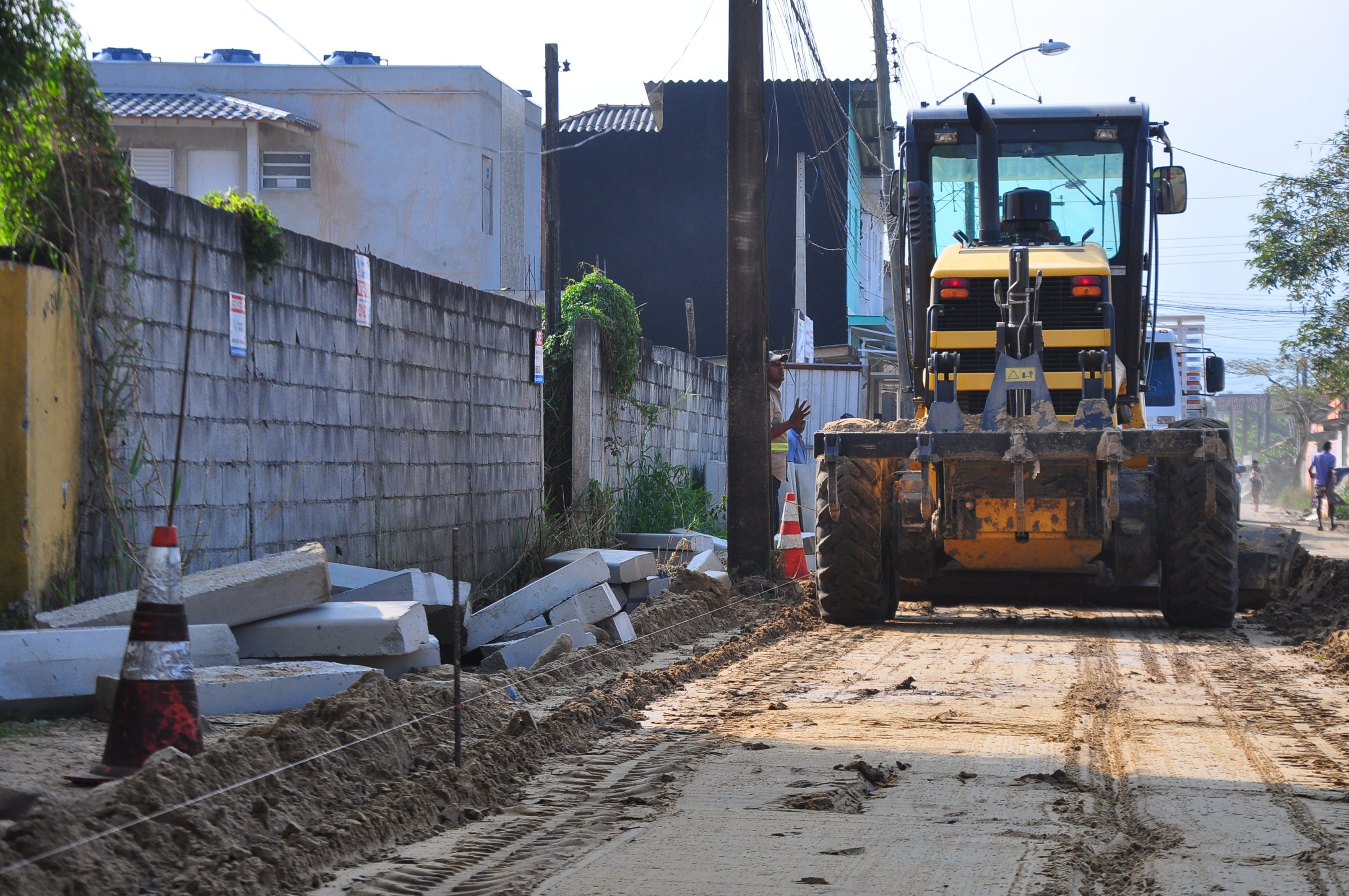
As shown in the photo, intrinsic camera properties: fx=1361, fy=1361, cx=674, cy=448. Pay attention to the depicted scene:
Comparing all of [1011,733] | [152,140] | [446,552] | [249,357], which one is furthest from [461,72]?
[1011,733]

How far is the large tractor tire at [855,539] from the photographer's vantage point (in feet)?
33.1

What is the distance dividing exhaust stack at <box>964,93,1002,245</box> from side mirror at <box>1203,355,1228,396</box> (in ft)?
12.2

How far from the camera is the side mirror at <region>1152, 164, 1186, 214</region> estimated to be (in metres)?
10.7

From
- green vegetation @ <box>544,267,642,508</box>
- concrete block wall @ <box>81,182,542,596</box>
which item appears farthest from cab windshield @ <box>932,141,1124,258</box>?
green vegetation @ <box>544,267,642,508</box>

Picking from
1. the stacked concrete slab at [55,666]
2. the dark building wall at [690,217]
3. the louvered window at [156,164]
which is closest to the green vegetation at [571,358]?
the stacked concrete slab at [55,666]

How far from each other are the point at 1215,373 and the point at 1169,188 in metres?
3.35

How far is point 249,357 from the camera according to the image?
27.0ft

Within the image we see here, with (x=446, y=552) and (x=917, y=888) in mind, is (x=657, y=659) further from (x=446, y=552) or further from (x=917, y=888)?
(x=917, y=888)

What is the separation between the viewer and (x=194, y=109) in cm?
2512

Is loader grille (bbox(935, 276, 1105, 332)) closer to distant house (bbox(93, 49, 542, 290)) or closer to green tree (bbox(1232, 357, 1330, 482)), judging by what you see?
distant house (bbox(93, 49, 542, 290))

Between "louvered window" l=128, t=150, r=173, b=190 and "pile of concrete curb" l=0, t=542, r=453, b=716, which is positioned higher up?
"louvered window" l=128, t=150, r=173, b=190

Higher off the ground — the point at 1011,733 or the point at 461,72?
the point at 461,72

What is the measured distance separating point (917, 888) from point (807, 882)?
0.30 metres

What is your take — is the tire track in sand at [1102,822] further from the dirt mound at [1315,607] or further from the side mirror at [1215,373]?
the side mirror at [1215,373]
